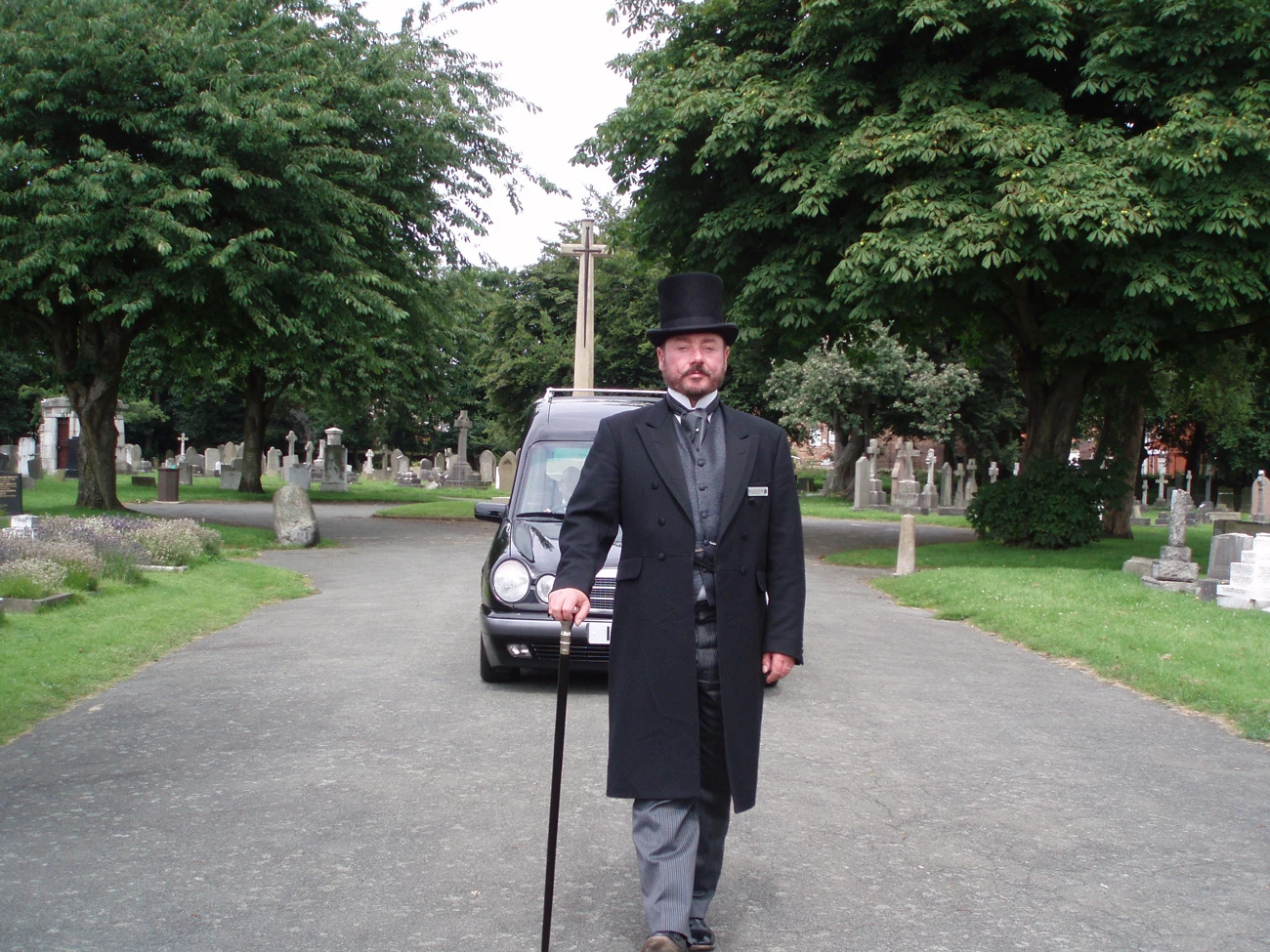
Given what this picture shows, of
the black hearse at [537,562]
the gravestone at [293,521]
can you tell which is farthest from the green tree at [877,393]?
the black hearse at [537,562]

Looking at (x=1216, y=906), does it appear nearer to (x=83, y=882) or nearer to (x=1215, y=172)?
(x=83, y=882)

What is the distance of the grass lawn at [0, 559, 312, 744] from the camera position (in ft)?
27.0

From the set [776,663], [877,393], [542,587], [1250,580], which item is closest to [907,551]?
[1250,580]

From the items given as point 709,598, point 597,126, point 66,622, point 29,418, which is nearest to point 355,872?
point 709,598

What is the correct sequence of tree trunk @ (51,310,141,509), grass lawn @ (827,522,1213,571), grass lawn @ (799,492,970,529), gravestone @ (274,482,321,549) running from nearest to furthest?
grass lawn @ (827,522,1213,571)
gravestone @ (274,482,321,549)
tree trunk @ (51,310,141,509)
grass lawn @ (799,492,970,529)

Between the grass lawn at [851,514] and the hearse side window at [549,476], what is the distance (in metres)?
24.5

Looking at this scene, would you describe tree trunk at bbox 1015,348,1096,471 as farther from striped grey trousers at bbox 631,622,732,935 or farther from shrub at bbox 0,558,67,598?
striped grey trousers at bbox 631,622,732,935

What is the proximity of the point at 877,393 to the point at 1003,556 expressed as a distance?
3099 cm

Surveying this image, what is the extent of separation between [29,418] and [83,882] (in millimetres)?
66068

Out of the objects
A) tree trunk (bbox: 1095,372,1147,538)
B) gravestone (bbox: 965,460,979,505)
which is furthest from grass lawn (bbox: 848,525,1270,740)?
gravestone (bbox: 965,460,979,505)

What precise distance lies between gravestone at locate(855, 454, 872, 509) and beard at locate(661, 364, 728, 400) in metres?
42.9

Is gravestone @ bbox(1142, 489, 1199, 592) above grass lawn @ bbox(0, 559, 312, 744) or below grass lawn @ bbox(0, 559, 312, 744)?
above

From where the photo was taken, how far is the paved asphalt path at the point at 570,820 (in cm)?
441

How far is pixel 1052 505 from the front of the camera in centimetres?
2152
